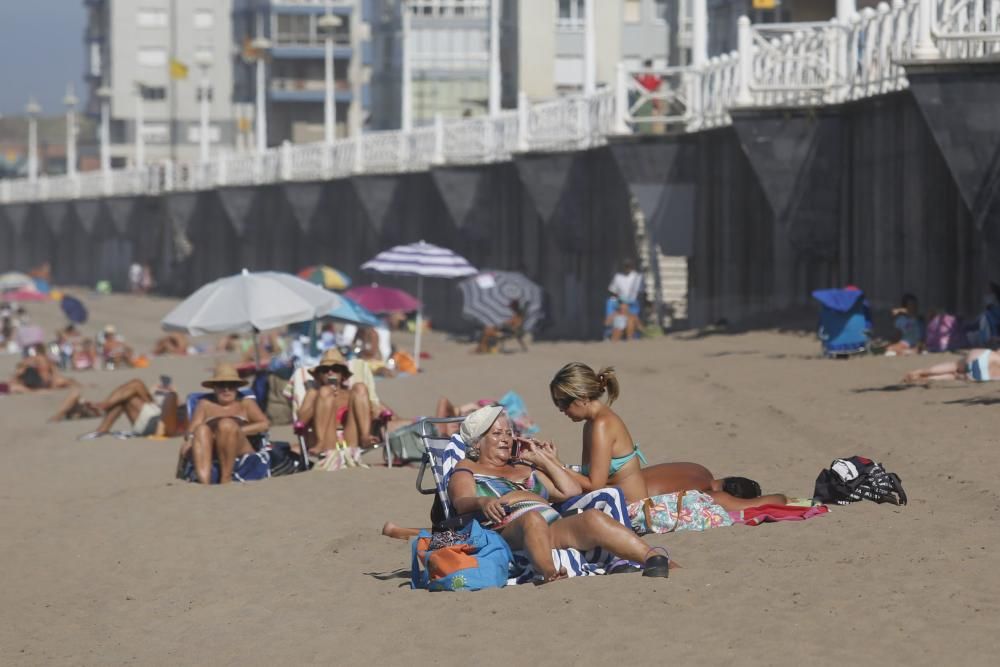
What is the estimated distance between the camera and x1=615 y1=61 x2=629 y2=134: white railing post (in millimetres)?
24578

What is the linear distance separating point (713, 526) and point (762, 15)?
103ft

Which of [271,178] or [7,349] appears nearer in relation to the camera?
[7,349]

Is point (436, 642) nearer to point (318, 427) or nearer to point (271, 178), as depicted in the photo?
point (318, 427)

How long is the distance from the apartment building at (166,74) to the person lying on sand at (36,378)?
78750 mm

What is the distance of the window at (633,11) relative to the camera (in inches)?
2441

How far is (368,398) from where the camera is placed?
1358 centimetres

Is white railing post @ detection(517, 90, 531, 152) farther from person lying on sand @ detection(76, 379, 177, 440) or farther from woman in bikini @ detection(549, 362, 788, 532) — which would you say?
woman in bikini @ detection(549, 362, 788, 532)

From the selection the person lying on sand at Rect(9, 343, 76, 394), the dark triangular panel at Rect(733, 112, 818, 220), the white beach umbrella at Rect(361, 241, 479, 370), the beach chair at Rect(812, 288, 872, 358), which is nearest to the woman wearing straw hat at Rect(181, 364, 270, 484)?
the beach chair at Rect(812, 288, 872, 358)

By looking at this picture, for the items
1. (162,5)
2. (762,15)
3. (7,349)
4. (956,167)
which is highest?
(162,5)

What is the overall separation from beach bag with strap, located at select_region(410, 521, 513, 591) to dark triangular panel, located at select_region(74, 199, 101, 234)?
58.4 metres

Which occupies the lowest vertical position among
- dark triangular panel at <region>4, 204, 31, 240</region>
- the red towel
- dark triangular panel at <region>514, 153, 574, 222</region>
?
the red towel

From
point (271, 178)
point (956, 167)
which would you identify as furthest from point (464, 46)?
point (956, 167)

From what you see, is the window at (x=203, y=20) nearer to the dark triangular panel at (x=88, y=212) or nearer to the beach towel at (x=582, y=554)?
the dark triangular panel at (x=88, y=212)

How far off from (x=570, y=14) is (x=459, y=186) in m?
29.8
